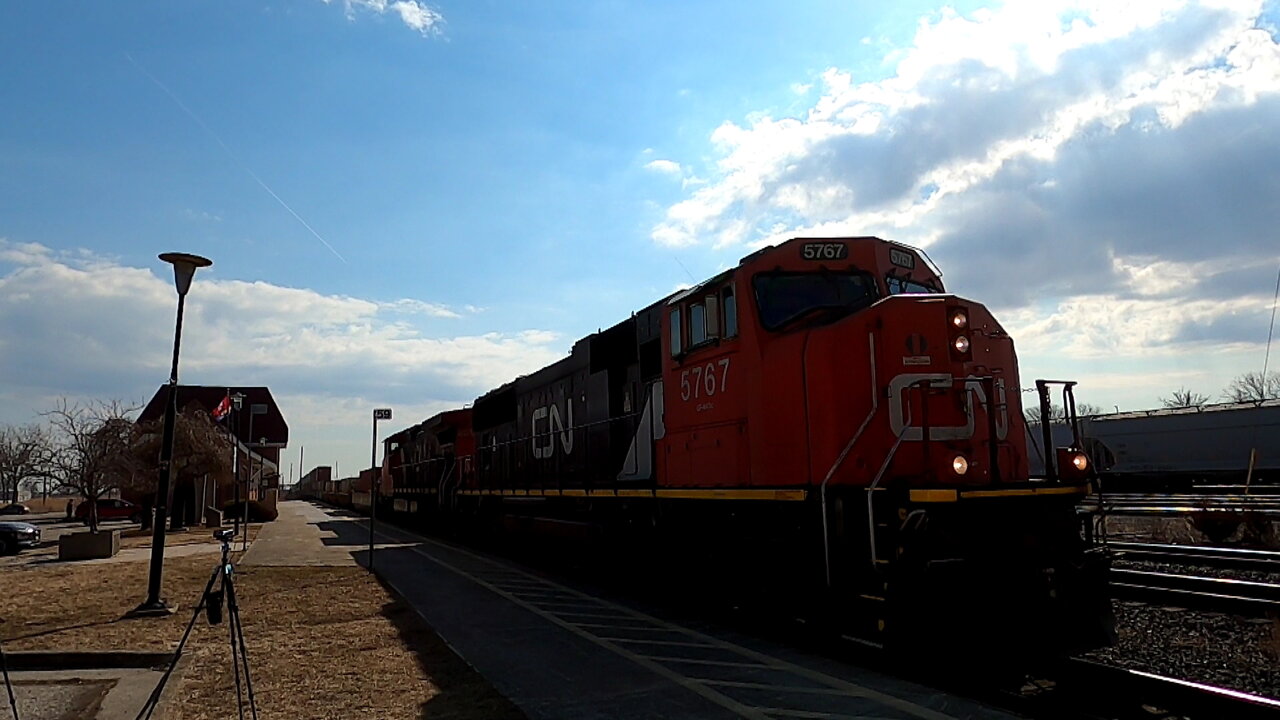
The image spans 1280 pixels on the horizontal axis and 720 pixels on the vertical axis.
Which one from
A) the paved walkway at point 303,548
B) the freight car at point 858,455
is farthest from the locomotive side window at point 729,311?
the paved walkway at point 303,548

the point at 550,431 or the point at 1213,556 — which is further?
the point at 550,431

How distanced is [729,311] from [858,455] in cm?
248

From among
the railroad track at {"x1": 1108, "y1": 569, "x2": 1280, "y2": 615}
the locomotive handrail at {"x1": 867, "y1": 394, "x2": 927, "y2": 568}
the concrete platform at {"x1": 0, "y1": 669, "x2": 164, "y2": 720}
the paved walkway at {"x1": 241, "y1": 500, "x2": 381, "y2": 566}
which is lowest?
the concrete platform at {"x1": 0, "y1": 669, "x2": 164, "y2": 720}

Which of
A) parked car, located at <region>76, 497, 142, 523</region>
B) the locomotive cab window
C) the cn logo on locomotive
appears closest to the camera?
the locomotive cab window

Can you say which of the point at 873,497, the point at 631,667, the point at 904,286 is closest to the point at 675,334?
the point at 904,286

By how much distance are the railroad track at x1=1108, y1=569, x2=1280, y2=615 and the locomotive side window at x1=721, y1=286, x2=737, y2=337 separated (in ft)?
21.1

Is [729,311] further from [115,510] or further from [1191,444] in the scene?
[115,510]

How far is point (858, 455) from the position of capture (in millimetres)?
8492

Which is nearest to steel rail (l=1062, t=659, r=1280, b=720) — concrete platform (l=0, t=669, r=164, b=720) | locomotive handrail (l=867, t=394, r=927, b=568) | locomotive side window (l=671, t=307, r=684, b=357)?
locomotive handrail (l=867, t=394, r=927, b=568)

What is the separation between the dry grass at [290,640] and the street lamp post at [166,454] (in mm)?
406

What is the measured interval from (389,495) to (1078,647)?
121ft

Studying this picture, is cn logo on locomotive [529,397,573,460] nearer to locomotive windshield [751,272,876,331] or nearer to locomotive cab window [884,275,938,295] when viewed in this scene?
locomotive windshield [751,272,876,331]

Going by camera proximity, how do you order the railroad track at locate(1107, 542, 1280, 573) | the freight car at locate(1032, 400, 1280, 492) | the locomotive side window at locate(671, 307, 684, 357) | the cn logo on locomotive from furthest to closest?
the freight car at locate(1032, 400, 1280, 492) < the cn logo on locomotive < the railroad track at locate(1107, 542, 1280, 573) < the locomotive side window at locate(671, 307, 684, 357)

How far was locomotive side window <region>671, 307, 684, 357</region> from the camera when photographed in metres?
11.3
